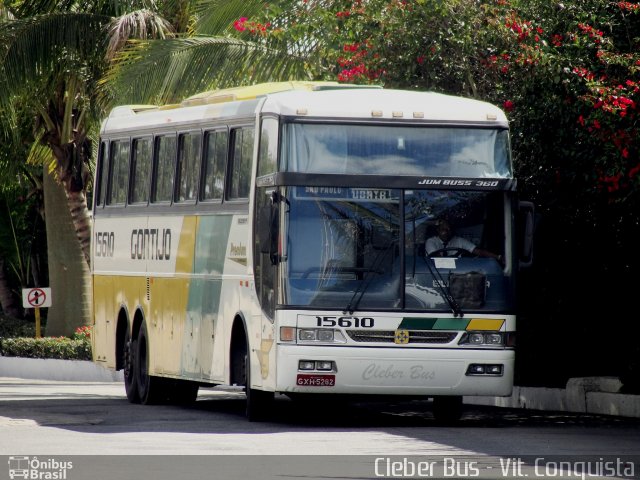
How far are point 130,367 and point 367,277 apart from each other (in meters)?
6.13

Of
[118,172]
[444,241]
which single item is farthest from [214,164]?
[118,172]

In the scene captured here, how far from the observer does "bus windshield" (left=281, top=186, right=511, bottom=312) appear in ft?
55.2

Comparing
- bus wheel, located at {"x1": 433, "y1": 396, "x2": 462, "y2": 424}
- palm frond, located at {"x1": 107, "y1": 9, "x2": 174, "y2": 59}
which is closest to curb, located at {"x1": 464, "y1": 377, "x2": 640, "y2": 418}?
bus wheel, located at {"x1": 433, "y1": 396, "x2": 462, "y2": 424}

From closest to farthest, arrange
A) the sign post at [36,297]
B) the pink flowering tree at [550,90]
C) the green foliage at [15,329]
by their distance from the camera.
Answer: the pink flowering tree at [550,90] → the sign post at [36,297] → the green foliage at [15,329]

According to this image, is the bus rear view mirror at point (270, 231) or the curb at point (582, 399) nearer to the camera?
the bus rear view mirror at point (270, 231)

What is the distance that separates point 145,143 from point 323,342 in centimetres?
574

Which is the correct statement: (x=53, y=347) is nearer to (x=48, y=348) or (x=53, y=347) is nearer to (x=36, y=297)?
(x=48, y=348)

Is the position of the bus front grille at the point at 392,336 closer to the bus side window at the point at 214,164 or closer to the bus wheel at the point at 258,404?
the bus wheel at the point at 258,404

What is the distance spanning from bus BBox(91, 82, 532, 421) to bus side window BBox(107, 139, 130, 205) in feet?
12.2

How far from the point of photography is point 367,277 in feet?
55.5

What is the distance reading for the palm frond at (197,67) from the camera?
83.7ft

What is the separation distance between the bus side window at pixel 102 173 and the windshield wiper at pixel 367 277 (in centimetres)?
705

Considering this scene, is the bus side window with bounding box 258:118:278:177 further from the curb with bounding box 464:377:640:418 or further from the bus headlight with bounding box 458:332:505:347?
the curb with bounding box 464:377:640:418

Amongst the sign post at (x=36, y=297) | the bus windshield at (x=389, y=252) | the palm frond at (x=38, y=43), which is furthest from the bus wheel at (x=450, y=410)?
the sign post at (x=36, y=297)
